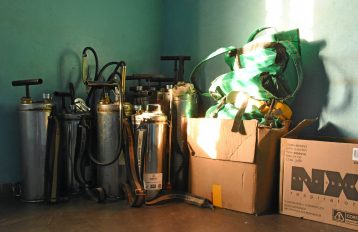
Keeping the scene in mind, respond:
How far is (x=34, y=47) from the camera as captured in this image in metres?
2.26

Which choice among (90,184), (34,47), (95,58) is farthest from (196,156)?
(34,47)

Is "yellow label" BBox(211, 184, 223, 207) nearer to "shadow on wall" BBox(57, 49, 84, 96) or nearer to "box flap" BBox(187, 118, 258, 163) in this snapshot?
"box flap" BBox(187, 118, 258, 163)

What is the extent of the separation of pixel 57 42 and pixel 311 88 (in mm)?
1685

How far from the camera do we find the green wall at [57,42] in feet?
7.07

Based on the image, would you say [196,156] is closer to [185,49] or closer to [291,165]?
[291,165]

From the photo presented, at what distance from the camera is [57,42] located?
237cm

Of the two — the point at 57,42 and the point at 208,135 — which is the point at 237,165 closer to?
the point at 208,135

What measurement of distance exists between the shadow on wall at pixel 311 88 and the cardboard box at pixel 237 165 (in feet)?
0.83

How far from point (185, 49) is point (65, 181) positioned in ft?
4.59

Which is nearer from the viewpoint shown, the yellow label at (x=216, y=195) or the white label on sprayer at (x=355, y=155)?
the white label on sprayer at (x=355, y=155)

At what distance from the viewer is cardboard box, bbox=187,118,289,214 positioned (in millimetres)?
1794

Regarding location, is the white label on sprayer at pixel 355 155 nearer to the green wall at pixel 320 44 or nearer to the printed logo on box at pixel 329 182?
the printed logo on box at pixel 329 182

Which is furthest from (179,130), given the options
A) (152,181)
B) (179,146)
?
(152,181)

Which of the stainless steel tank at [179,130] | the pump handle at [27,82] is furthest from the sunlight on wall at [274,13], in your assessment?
the pump handle at [27,82]
